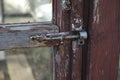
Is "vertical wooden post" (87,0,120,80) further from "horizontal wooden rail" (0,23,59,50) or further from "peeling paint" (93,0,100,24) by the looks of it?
"horizontal wooden rail" (0,23,59,50)

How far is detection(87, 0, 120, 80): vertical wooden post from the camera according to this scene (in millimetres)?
936

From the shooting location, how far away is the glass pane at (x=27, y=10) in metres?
0.93

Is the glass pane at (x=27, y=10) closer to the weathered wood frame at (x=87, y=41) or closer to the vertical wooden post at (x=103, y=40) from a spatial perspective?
the weathered wood frame at (x=87, y=41)

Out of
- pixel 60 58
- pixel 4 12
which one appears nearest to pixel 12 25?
pixel 4 12

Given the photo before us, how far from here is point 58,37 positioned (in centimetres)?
93

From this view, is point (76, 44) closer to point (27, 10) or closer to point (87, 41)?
point (87, 41)

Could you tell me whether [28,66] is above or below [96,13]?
below

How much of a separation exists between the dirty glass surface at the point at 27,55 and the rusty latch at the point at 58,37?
41 mm

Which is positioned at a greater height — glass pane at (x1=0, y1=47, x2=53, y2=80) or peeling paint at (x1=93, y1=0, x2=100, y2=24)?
peeling paint at (x1=93, y1=0, x2=100, y2=24)

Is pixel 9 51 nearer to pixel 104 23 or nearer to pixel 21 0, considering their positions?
pixel 21 0

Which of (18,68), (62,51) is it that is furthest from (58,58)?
(18,68)

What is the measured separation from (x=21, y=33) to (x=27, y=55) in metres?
0.08

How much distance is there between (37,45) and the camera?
36.9 inches

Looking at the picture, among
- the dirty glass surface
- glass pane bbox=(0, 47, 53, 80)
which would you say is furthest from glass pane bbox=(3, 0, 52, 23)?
glass pane bbox=(0, 47, 53, 80)
